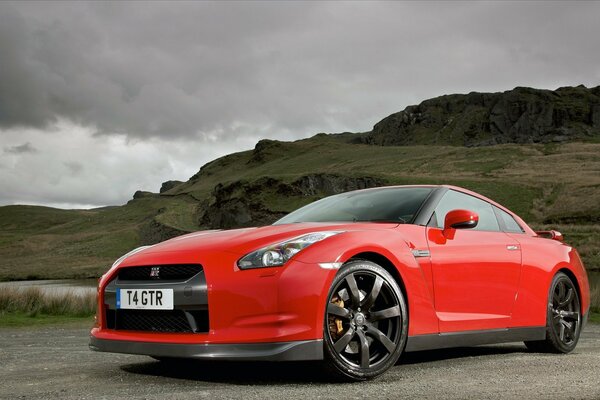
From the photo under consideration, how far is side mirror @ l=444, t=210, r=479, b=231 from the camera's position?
232 inches

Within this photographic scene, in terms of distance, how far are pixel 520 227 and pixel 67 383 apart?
186 inches

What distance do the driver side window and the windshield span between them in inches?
7.2

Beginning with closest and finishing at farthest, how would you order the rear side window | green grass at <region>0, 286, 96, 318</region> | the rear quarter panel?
the rear quarter panel, the rear side window, green grass at <region>0, 286, 96, 318</region>

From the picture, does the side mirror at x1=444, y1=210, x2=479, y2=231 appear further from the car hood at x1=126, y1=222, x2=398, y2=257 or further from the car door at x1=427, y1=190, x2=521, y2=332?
the car hood at x1=126, y1=222, x2=398, y2=257

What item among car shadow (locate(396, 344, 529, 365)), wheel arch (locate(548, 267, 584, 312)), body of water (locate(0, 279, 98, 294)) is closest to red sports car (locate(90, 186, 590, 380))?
car shadow (locate(396, 344, 529, 365))

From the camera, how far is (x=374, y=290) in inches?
202

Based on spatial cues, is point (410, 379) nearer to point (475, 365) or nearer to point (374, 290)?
point (374, 290)

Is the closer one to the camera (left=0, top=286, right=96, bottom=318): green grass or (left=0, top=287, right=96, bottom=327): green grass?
(left=0, top=287, right=96, bottom=327): green grass

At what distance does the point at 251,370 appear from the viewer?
573 cm

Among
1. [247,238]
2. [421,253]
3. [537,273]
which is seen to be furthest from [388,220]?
[537,273]

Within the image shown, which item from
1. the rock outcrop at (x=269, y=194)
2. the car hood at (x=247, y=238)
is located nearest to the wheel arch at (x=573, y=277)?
the car hood at (x=247, y=238)

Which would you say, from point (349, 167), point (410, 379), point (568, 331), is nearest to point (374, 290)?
point (410, 379)

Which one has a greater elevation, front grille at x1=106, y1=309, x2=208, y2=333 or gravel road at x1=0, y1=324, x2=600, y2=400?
front grille at x1=106, y1=309, x2=208, y2=333

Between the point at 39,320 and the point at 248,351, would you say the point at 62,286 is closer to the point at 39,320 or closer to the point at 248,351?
the point at 39,320
